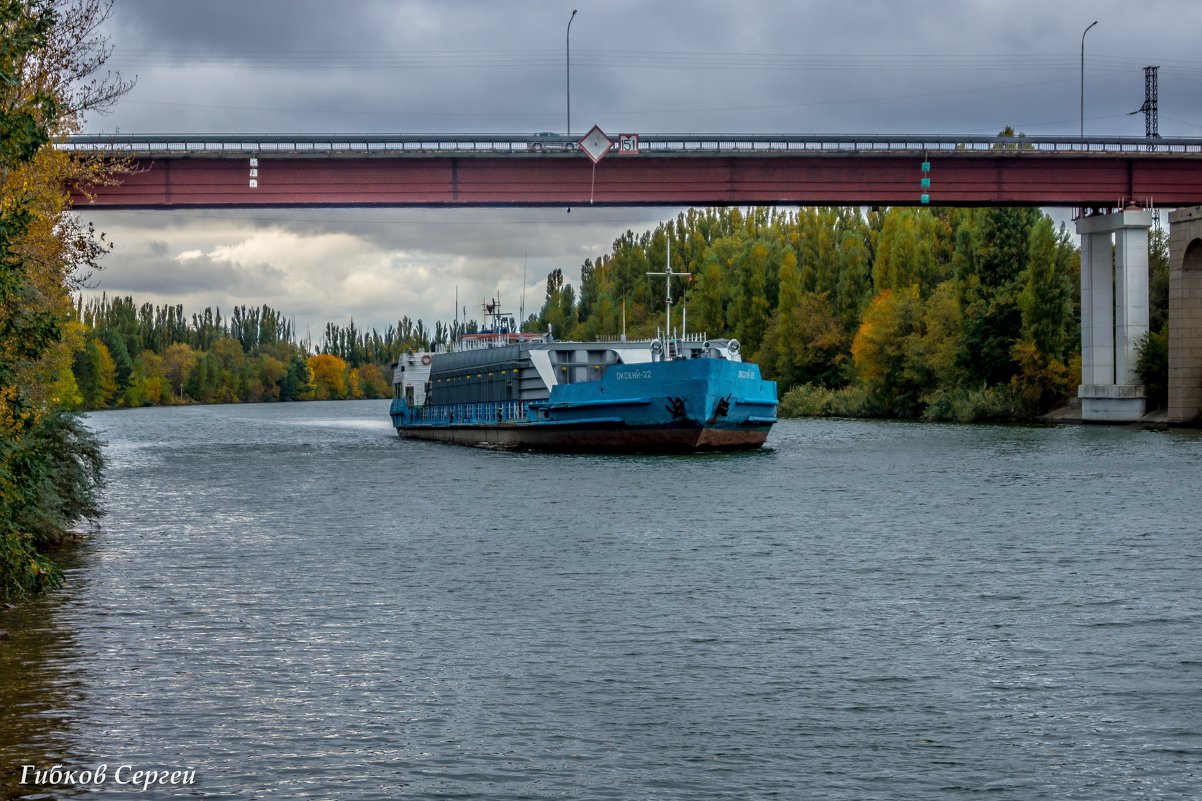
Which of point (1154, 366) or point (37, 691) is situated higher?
point (1154, 366)

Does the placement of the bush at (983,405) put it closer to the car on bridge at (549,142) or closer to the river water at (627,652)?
the car on bridge at (549,142)

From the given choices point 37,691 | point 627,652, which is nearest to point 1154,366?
point 627,652

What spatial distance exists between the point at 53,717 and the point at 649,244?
145555mm

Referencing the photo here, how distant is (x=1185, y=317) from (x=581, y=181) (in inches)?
1251

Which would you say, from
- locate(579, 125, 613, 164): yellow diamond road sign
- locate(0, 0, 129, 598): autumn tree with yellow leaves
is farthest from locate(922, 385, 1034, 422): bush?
locate(0, 0, 129, 598): autumn tree with yellow leaves

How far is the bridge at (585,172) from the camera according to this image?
58.5 metres

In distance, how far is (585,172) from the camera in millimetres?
60375

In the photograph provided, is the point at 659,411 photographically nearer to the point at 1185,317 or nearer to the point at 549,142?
the point at 549,142

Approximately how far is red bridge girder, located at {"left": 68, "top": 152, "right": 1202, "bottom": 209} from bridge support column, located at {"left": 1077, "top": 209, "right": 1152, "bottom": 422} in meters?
6.99

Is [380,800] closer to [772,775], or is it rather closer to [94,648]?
[772,775]

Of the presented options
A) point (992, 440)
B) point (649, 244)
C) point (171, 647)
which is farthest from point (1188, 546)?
point (649, 244)

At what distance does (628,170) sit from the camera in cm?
6066

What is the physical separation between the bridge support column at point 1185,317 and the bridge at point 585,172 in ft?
23.2

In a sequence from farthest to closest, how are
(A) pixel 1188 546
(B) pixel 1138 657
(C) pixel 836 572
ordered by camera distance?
(A) pixel 1188 546
(C) pixel 836 572
(B) pixel 1138 657
